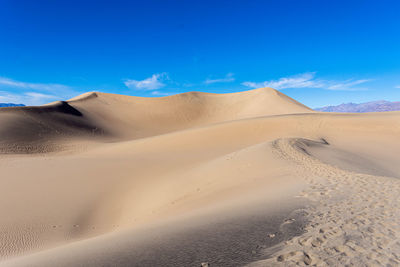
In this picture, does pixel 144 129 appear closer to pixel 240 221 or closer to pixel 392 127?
pixel 392 127

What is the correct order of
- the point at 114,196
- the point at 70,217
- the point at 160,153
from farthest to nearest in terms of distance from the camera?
the point at 160,153 → the point at 114,196 → the point at 70,217

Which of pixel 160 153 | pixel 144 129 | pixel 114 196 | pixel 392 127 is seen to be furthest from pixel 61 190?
pixel 144 129

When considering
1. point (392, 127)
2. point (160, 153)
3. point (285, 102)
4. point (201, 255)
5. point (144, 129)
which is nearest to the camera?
point (201, 255)

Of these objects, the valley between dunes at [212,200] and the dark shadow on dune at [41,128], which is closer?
the valley between dunes at [212,200]

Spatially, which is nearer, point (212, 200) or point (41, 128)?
point (212, 200)

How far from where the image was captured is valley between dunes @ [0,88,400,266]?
284cm

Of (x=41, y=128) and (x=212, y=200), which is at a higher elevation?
(x=41, y=128)

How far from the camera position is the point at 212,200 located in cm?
601

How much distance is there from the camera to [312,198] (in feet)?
16.2

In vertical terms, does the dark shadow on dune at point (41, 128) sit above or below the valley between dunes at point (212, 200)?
above

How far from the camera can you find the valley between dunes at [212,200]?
2.84 m

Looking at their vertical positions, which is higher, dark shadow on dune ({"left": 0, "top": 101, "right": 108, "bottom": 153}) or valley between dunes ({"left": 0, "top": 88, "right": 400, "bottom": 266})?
dark shadow on dune ({"left": 0, "top": 101, "right": 108, "bottom": 153})

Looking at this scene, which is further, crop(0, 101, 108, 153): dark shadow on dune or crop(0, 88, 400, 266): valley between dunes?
crop(0, 101, 108, 153): dark shadow on dune

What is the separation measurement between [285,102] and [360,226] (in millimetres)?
43233
